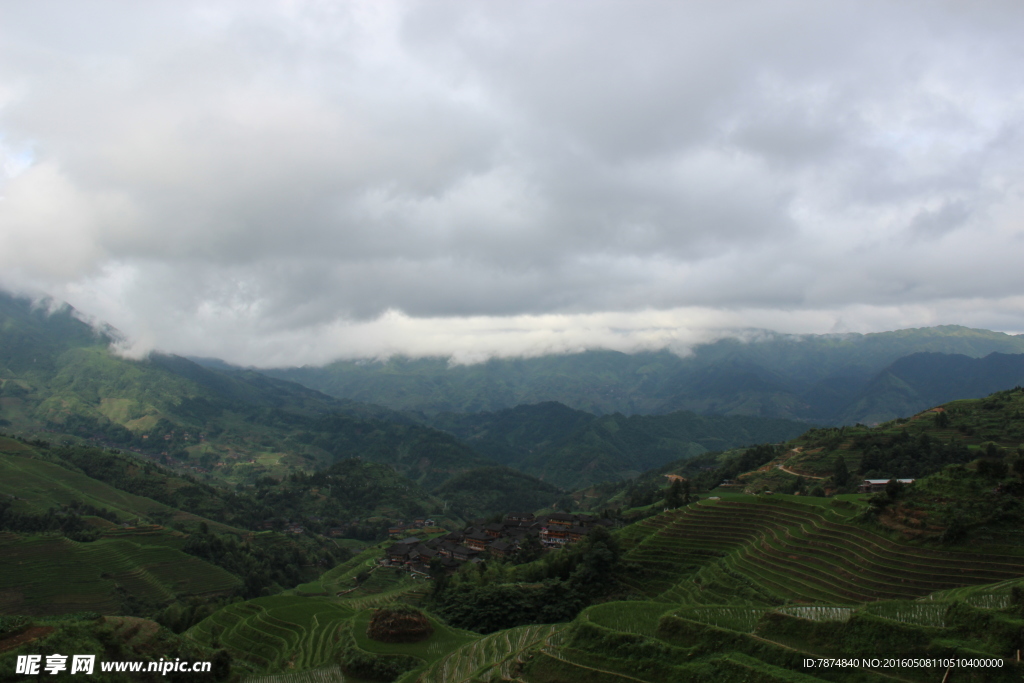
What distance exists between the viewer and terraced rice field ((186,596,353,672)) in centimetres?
4403

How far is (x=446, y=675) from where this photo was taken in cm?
3145

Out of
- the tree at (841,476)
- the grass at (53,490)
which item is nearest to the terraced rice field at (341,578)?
the grass at (53,490)

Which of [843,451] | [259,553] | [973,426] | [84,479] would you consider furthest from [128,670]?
[84,479]

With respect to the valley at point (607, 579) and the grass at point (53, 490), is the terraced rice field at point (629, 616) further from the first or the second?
the grass at point (53, 490)

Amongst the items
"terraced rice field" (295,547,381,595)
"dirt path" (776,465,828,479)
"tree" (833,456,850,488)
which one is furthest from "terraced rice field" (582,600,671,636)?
"dirt path" (776,465,828,479)

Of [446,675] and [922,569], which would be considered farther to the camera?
[922,569]

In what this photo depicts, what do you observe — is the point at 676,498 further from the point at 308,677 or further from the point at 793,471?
the point at 308,677

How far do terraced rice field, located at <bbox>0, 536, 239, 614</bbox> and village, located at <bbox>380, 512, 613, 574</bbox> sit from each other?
1120 inches

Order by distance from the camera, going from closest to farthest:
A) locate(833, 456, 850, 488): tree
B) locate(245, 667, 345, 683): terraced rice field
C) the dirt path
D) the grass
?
locate(245, 667, 345, 683): terraced rice field
locate(833, 456, 850, 488): tree
the dirt path
the grass

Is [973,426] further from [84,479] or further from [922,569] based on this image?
[84,479]

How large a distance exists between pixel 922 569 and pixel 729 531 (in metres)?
18.0

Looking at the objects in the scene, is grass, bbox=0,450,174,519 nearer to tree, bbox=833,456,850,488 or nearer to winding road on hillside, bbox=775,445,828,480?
winding road on hillside, bbox=775,445,828,480

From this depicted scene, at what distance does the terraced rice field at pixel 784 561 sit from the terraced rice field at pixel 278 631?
95.9ft

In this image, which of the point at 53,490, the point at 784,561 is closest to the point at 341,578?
the point at 784,561
